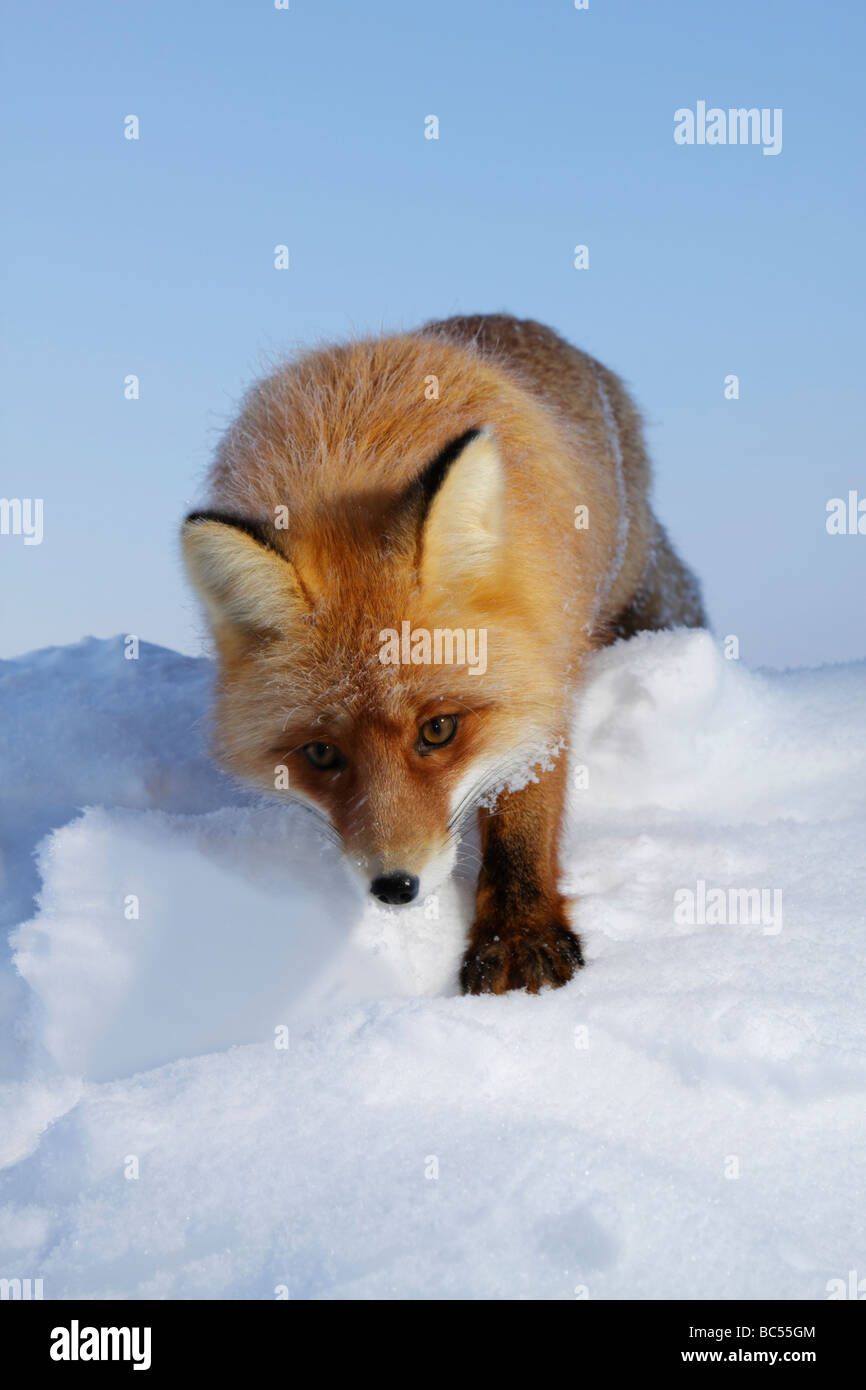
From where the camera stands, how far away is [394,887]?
2715 millimetres

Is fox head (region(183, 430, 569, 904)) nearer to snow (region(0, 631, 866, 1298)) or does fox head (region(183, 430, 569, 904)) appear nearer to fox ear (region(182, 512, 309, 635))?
fox ear (region(182, 512, 309, 635))

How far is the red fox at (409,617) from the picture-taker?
113 inches

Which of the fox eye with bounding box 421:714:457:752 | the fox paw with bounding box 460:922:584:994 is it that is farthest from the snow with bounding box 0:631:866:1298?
the fox eye with bounding box 421:714:457:752

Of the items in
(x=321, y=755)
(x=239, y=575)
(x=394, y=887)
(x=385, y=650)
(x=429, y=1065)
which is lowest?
(x=429, y=1065)

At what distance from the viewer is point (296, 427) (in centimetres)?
346

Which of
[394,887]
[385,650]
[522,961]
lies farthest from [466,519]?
[522,961]

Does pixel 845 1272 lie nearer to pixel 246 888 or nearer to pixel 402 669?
pixel 402 669

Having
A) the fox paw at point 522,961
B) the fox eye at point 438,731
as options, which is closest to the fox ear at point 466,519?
the fox eye at point 438,731

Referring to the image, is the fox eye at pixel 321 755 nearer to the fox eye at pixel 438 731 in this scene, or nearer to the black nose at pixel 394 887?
the fox eye at pixel 438 731

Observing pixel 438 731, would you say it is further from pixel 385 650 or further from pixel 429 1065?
pixel 429 1065

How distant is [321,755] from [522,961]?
89cm

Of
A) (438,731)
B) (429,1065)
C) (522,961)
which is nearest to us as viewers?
(429,1065)

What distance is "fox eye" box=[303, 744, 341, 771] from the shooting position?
3.01 metres
